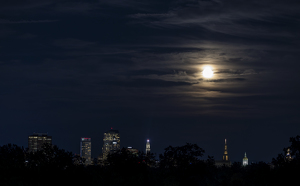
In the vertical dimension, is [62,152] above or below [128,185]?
above

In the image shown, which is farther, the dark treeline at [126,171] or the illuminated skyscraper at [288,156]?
the illuminated skyscraper at [288,156]

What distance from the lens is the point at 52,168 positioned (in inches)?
1975

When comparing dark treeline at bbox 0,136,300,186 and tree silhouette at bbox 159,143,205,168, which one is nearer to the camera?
dark treeline at bbox 0,136,300,186

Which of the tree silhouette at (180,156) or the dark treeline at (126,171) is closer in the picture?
the dark treeline at (126,171)

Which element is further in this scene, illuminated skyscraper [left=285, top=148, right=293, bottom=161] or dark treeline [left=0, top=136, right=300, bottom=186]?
illuminated skyscraper [left=285, top=148, right=293, bottom=161]

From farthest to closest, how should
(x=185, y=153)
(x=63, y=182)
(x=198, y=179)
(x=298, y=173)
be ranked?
(x=185, y=153), (x=198, y=179), (x=298, y=173), (x=63, y=182)

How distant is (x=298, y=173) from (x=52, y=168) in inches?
1112

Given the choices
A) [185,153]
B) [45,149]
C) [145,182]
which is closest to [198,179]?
[185,153]

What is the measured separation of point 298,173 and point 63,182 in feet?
88.1

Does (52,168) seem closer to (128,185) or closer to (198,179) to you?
(128,185)

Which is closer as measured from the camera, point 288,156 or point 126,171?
point 288,156

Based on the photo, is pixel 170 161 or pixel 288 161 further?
pixel 170 161

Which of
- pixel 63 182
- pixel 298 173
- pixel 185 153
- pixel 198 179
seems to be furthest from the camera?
pixel 185 153

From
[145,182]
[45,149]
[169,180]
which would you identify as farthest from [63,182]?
[169,180]
